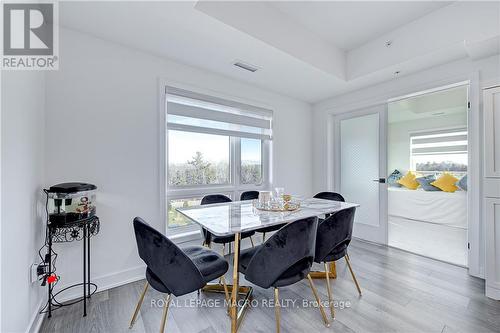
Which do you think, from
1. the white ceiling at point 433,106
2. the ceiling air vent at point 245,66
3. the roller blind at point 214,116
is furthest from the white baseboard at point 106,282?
the white ceiling at point 433,106

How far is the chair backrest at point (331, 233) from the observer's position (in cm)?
181

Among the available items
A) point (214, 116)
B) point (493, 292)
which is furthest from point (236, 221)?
point (493, 292)

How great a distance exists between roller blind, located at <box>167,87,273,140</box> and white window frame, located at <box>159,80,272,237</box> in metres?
0.09

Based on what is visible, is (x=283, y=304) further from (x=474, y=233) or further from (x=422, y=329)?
(x=474, y=233)

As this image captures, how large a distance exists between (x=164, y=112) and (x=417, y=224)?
16.9ft

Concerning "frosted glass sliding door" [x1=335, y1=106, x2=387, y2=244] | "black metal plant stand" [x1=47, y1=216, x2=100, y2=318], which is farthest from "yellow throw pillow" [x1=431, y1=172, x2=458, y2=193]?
"black metal plant stand" [x1=47, y1=216, x2=100, y2=318]

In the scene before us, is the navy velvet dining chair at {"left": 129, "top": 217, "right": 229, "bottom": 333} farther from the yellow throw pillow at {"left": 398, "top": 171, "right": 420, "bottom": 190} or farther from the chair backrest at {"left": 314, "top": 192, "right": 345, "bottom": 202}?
the yellow throw pillow at {"left": 398, "top": 171, "right": 420, "bottom": 190}

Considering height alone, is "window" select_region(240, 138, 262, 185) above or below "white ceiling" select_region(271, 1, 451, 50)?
below

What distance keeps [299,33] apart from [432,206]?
13.9ft

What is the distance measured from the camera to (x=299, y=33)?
260cm

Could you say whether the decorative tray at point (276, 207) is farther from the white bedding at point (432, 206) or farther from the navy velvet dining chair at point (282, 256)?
the white bedding at point (432, 206)

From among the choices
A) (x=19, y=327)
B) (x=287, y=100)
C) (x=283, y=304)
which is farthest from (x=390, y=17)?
(x=19, y=327)

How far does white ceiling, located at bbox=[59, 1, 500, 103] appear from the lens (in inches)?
74.7

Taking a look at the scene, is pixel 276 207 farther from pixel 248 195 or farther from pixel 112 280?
pixel 112 280
